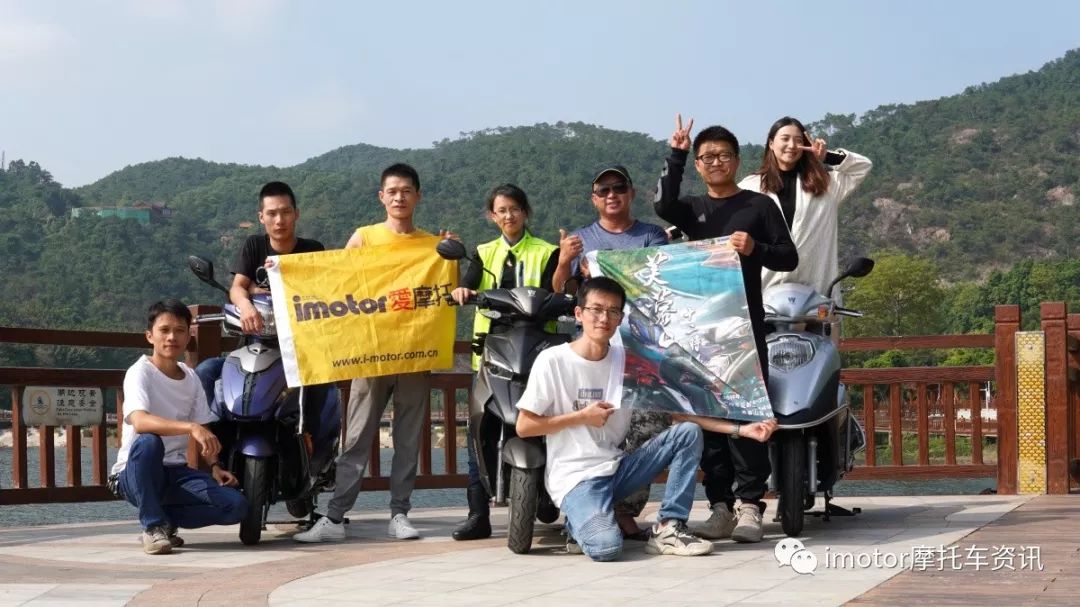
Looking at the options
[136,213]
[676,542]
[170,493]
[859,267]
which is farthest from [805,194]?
[136,213]

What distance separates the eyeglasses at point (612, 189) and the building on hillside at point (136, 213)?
215 ft

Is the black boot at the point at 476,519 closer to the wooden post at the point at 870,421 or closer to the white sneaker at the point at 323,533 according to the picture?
the white sneaker at the point at 323,533

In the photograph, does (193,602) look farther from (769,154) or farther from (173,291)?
(173,291)

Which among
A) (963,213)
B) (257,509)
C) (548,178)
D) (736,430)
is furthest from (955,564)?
(963,213)

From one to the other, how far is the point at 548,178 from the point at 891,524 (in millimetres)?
72751

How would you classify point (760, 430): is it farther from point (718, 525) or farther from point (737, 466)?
point (718, 525)

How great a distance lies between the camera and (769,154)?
6.43 meters

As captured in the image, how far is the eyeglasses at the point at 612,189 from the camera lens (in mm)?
5965

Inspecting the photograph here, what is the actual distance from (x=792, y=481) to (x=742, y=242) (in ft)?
3.25

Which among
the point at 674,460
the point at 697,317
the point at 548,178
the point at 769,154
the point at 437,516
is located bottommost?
the point at 437,516

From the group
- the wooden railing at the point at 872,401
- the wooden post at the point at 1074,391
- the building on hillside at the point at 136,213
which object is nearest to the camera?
the wooden railing at the point at 872,401

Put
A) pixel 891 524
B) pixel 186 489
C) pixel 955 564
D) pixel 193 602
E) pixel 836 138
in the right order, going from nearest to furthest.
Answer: pixel 193 602 < pixel 955 564 < pixel 186 489 < pixel 891 524 < pixel 836 138

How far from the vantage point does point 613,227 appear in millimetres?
6078

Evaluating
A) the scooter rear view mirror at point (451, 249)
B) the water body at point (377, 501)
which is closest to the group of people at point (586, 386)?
the scooter rear view mirror at point (451, 249)
